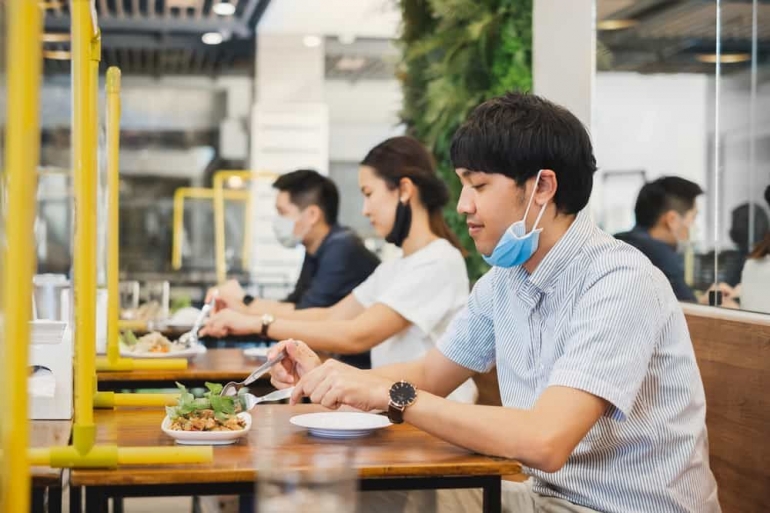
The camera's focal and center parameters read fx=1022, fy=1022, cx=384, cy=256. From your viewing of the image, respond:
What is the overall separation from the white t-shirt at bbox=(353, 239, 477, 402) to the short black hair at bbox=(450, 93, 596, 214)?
1206 mm

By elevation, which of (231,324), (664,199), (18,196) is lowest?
(231,324)

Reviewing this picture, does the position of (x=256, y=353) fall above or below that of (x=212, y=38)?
below

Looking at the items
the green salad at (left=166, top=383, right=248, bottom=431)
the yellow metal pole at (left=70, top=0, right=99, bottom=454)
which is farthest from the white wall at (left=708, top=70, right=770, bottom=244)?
the yellow metal pole at (left=70, top=0, right=99, bottom=454)

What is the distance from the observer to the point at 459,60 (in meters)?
4.75

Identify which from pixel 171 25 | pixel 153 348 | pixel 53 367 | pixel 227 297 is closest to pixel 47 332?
pixel 53 367

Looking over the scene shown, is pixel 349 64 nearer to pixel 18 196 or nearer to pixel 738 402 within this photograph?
pixel 738 402

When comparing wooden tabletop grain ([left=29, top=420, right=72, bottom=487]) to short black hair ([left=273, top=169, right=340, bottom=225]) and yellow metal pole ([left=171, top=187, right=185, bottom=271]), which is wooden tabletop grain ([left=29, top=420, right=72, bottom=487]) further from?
yellow metal pole ([left=171, top=187, right=185, bottom=271])

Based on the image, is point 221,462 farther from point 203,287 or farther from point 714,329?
point 203,287

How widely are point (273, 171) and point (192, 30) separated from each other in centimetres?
160

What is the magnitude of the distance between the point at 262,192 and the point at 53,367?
7.23m

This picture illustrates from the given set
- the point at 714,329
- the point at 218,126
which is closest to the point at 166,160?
the point at 218,126

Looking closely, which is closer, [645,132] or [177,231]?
[645,132]

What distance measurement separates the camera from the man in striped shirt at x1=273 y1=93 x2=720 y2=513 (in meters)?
1.82

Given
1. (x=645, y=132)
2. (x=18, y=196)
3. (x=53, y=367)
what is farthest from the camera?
(x=645, y=132)
